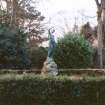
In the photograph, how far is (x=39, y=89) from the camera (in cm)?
998

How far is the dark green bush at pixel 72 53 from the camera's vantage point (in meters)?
19.8

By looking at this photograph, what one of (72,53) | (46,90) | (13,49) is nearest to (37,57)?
(72,53)

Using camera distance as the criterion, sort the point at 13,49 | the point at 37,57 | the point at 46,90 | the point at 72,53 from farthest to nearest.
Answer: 1. the point at 37,57
2. the point at 72,53
3. the point at 13,49
4. the point at 46,90

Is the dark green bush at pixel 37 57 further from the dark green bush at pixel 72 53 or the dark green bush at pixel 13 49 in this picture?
the dark green bush at pixel 13 49

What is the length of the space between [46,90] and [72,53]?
10.2 metres

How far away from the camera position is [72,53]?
20.0m

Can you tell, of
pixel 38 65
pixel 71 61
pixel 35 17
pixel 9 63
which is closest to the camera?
pixel 9 63

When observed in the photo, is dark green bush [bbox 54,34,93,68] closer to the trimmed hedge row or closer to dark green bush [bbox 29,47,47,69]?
dark green bush [bbox 29,47,47,69]

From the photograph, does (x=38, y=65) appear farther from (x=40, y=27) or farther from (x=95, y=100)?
(x=40, y=27)

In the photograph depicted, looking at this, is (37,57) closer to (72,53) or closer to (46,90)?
(72,53)

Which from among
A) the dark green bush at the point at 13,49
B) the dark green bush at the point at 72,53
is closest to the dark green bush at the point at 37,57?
the dark green bush at the point at 72,53

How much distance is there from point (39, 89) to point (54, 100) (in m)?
0.55

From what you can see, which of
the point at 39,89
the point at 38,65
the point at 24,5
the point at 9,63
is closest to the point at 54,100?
the point at 39,89

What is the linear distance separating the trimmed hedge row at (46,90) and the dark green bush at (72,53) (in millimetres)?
9320
